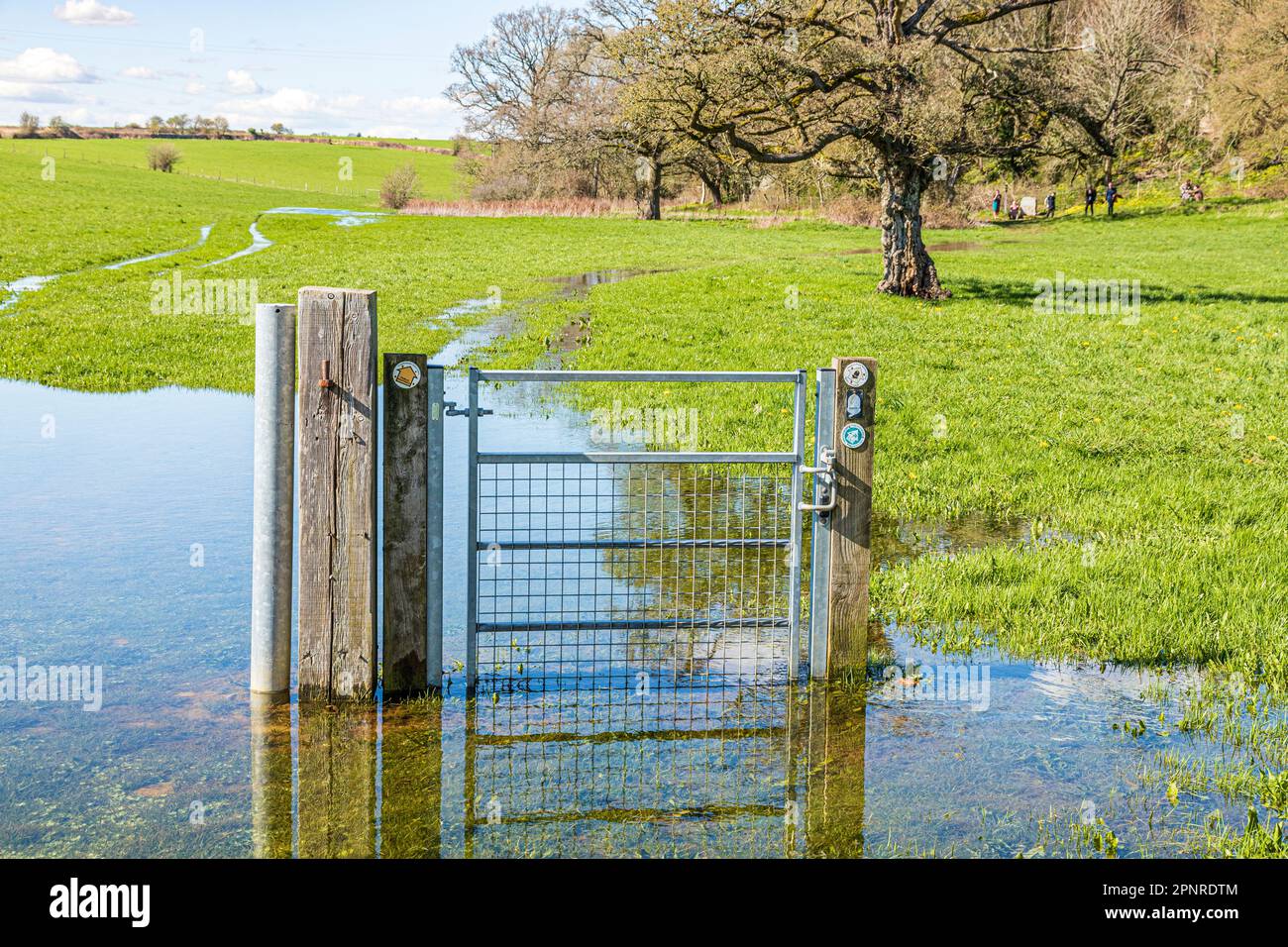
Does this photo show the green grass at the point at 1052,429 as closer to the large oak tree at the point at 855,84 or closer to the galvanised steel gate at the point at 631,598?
the galvanised steel gate at the point at 631,598

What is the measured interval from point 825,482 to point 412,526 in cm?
209

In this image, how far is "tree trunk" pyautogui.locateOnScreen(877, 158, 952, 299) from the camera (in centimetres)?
2552

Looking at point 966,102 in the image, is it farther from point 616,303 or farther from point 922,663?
point 922,663

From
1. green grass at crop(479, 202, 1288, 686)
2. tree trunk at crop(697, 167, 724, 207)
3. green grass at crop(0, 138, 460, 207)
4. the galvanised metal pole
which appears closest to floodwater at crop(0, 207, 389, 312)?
green grass at crop(479, 202, 1288, 686)

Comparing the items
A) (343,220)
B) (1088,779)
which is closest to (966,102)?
(1088,779)

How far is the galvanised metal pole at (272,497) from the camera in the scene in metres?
5.61

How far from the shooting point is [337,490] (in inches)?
220

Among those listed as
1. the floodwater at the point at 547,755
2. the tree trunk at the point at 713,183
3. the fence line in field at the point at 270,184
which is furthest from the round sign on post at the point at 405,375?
the fence line in field at the point at 270,184

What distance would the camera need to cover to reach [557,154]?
237ft

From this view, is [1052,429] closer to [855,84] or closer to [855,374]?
[855,374]

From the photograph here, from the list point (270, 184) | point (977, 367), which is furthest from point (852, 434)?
point (270, 184)

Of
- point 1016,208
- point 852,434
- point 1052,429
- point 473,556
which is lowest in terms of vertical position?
point 473,556

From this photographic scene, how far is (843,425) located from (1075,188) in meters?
69.8

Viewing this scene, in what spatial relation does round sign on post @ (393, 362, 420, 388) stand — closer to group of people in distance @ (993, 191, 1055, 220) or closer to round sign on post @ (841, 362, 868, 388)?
round sign on post @ (841, 362, 868, 388)
